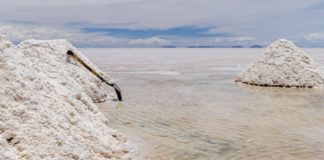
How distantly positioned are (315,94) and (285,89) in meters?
1.96

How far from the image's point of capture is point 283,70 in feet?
71.4

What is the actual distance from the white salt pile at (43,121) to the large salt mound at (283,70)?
13.8 meters

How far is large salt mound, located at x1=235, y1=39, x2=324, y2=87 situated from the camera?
21.2m

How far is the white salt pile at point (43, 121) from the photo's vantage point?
21.3 ft

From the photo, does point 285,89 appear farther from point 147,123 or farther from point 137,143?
Answer: point 137,143

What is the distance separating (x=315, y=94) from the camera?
18391mm

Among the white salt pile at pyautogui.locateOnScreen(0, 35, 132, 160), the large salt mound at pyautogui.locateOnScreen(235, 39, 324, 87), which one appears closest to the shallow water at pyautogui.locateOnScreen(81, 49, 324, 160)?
the white salt pile at pyautogui.locateOnScreen(0, 35, 132, 160)

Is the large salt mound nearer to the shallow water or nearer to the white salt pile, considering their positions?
the shallow water

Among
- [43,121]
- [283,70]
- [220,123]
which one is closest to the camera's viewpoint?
[43,121]

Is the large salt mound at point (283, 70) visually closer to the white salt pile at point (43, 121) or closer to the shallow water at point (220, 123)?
the shallow water at point (220, 123)

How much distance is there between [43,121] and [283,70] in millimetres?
16506

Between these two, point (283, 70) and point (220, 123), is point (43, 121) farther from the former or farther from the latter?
point (283, 70)

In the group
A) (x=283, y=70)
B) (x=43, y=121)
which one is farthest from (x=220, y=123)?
(x=283, y=70)

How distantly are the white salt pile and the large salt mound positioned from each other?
13751mm
